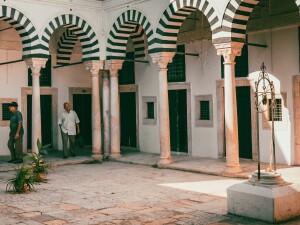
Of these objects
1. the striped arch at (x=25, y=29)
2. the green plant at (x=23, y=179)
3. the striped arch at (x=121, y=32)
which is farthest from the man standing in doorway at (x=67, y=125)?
the green plant at (x=23, y=179)

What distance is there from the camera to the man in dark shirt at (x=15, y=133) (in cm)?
1028

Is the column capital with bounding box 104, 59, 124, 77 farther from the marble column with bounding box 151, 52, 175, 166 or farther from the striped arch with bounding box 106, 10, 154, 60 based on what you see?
the marble column with bounding box 151, 52, 175, 166

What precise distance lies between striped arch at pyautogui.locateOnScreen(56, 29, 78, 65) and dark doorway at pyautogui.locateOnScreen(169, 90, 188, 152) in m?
3.49

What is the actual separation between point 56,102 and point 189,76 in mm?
4226

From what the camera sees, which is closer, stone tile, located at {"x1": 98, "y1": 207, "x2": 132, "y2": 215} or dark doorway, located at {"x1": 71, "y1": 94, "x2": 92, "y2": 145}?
stone tile, located at {"x1": 98, "y1": 207, "x2": 132, "y2": 215}

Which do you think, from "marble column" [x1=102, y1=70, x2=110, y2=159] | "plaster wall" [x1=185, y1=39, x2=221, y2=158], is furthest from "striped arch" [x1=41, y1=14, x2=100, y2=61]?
"plaster wall" [x1=185, y1=39, x2=221, y2=158]

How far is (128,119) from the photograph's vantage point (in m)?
12.8

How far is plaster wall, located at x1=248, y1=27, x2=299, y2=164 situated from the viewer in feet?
29.6

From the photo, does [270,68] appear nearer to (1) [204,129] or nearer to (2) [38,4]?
(1) [204,129]

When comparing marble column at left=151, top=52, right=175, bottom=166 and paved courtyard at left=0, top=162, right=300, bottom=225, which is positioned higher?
marble column at left=151, top=52, right=175, bottom=166

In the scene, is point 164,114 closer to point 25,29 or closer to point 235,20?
point 235,20

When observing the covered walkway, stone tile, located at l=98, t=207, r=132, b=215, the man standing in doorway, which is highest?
the man standing in doorway

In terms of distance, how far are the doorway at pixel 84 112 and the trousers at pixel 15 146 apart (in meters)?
3.12

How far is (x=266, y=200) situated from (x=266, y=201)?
13 mm
